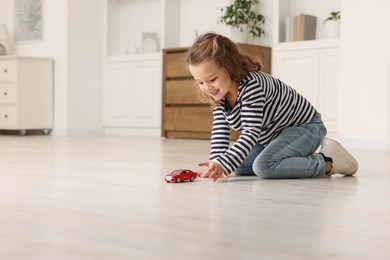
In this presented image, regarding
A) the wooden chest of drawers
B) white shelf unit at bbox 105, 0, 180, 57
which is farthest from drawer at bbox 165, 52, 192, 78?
white shelf unit at bbox 105, 0, 180, 57

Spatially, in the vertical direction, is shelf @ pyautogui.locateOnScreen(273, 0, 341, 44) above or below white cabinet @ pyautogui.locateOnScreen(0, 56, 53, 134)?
above

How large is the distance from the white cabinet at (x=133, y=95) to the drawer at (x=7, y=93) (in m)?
1.01

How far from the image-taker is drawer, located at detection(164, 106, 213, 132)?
5856 mm

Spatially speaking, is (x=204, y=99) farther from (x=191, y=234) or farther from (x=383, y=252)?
(x=383, y=252)

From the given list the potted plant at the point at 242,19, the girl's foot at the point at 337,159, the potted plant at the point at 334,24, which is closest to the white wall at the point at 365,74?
the potted plant at the point at 334,24

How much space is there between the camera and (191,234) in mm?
1241

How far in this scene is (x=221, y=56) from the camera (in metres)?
2.20

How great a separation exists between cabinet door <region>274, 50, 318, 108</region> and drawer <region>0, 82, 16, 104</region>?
2.81m

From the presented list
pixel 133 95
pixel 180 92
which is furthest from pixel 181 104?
pixel 133 95

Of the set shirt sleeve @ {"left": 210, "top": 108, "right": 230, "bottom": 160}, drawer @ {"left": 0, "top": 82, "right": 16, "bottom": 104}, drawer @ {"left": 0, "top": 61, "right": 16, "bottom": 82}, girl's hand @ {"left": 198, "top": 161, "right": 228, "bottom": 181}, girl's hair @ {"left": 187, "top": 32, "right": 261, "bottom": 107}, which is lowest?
girl's hand @ {"left": 198, "top": 161, "right": 228, "bottom": 181}

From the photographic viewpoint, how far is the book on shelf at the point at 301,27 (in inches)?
216

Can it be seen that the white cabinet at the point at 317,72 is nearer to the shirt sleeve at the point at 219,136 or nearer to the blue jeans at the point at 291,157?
the blue jeans at the point at 291,157

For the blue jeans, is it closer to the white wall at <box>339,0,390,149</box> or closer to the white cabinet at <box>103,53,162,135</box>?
the white wall at <box>339,0,390,149</box>

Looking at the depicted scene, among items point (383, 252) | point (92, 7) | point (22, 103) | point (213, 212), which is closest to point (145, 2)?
point (92, 7)
